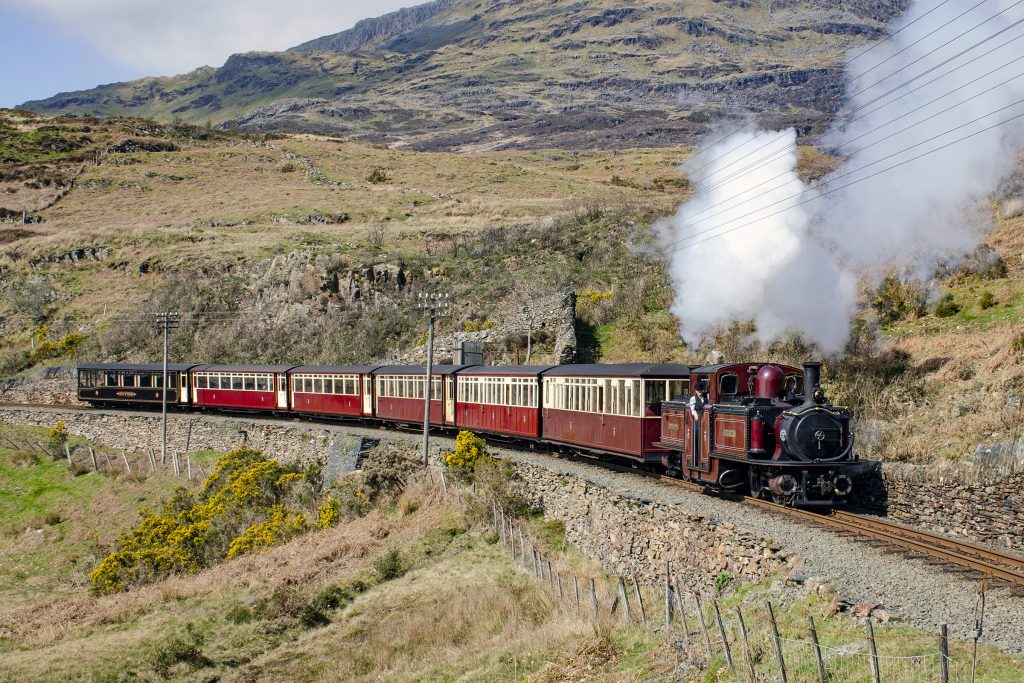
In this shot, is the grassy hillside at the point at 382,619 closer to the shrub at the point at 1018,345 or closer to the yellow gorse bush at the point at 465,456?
the yellow gorse bush at the point at 465,456

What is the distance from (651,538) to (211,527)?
1778 centimetres

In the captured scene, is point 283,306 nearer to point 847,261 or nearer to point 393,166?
point 847,261

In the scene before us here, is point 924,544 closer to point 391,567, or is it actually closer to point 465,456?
point 391,567

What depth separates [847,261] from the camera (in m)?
30.2

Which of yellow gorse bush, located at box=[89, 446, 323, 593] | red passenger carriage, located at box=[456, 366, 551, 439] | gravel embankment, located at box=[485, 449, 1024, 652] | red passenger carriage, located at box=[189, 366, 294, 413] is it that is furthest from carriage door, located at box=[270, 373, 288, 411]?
gravel embankment, located at box=[485, 449, 1024, 652]

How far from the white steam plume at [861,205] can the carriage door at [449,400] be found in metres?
9.23

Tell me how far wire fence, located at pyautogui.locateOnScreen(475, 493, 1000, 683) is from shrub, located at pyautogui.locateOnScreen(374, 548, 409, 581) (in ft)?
20.2

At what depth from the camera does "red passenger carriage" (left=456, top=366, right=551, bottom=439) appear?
89.3ft

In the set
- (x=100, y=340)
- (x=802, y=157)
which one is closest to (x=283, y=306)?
(x=100, y=340)

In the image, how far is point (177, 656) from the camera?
53.8 feet

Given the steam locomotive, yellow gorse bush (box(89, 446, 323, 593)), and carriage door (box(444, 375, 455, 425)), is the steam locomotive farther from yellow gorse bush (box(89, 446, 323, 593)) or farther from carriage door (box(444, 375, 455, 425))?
yellow gorse bush (box(89, 446, 323, 593))

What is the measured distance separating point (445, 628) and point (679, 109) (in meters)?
190

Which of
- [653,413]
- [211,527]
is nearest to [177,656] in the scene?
[653,413]

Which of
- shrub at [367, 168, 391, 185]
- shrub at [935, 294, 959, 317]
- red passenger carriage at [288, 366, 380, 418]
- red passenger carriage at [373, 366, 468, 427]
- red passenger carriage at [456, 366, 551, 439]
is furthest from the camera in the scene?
shrub at [367, 168, 391, 185]
